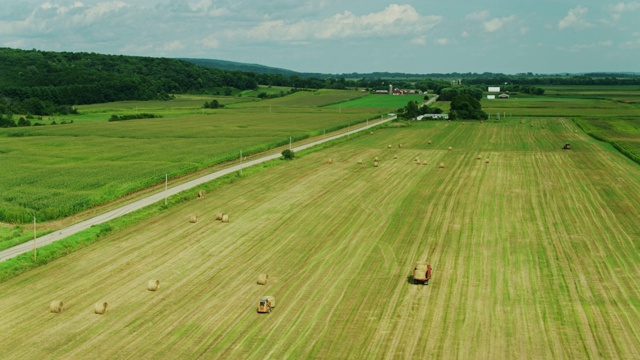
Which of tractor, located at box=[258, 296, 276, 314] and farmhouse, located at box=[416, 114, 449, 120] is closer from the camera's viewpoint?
tractor, located at box=[258, 296, 276, 314]

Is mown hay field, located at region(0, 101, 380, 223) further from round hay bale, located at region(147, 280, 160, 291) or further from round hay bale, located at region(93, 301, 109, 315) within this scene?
round hay bale, located at region(93, 301, 109, 315)

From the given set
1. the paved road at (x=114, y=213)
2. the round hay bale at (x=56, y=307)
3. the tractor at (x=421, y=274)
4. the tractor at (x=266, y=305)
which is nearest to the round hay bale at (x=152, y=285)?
the round hay bale at (x=56, y=307)

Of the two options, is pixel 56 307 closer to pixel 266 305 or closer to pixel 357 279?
pixel 266 305

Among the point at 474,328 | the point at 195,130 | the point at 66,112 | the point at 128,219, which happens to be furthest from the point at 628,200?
the point at 66,112

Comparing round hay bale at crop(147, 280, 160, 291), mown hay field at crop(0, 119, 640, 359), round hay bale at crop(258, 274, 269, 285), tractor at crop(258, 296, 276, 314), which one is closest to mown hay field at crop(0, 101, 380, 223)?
mown hay field at crop(0, 119, 640, 359)

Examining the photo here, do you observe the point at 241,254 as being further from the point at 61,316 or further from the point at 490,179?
the point at 490,179

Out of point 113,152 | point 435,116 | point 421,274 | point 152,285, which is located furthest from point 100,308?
point 435,116
